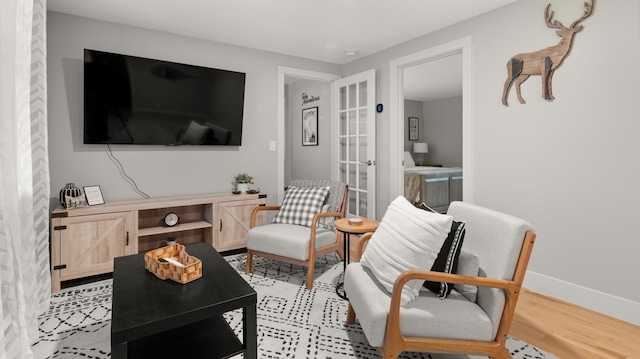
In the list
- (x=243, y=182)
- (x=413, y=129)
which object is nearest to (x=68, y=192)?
A: (x=243, y=182)

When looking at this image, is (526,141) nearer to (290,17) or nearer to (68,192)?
(290,17)

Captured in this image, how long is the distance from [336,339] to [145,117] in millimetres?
2754

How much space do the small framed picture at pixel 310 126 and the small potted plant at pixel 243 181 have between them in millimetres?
1745

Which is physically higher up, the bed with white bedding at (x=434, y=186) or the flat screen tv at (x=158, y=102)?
the flat screen tv at (x=158, y=102)

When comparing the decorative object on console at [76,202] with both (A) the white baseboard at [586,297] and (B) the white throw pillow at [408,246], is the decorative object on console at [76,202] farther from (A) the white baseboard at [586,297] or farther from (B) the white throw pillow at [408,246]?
(A) the white baseboard at [586,297]

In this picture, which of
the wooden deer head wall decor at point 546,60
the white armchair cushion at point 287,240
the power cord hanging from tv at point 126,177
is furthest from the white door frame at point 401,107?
the power cord hanging from tv at point 126,177

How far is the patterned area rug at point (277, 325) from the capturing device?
184cm

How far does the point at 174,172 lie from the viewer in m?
3.58

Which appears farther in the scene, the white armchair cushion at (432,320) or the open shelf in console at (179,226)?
the open shelf in console at (179,226)

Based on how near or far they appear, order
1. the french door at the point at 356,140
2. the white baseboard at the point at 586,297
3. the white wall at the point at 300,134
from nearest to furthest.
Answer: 1. the white baseboard at the point at 586,297
2. the french door at the point at 356,140
3. the white wall at the point at 300,134

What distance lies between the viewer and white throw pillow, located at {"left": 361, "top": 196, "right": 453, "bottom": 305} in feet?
5.24

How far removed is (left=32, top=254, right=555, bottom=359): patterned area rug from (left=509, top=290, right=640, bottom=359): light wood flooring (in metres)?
Result: 0.16

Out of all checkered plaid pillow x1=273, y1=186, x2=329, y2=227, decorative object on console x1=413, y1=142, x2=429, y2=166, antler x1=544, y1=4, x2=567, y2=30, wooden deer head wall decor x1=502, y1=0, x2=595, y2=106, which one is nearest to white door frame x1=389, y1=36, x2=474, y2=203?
wooden deer head wall decor x1=502, y1=0, x2=595, y2=106

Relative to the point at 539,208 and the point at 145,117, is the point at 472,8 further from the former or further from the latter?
the point at 145,117
